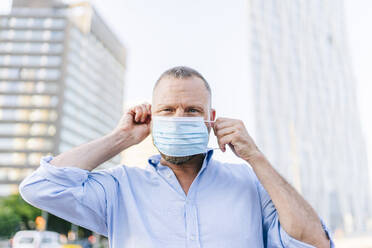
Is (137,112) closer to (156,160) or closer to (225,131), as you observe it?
(156,160)

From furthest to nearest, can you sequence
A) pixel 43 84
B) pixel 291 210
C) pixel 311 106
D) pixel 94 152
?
pixel 43 84
pixel 311 106
pixel 94 152
pixel 291 210

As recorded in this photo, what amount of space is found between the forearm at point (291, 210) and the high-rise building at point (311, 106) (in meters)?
38.7

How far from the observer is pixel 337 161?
48.0 m

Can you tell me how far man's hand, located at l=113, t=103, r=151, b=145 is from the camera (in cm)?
189

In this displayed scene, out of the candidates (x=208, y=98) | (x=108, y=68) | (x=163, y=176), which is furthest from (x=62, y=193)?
(x=108, y=68)

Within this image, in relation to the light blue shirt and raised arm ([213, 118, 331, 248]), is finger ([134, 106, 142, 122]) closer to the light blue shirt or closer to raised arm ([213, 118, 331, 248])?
the light blue shirt

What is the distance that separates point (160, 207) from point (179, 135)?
408 millimetres

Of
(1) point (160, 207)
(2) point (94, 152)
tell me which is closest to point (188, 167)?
(1) point (160, 207)

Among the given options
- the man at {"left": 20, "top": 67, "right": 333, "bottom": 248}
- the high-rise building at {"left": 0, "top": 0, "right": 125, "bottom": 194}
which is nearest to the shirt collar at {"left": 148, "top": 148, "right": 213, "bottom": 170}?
the man at {"left": 20, "top": 67, "right": 333, "bottom": 248}

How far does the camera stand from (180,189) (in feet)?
5.42

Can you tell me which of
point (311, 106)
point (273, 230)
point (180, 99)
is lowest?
point (273, 230)

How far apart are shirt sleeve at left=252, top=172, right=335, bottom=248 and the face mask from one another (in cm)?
41

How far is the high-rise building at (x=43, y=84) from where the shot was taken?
63.6 meters

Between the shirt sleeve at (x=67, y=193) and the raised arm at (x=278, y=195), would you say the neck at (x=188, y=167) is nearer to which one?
the raised arm at (x=278, y=195)
